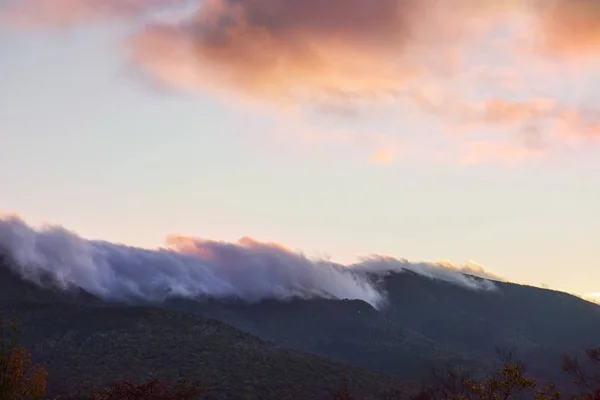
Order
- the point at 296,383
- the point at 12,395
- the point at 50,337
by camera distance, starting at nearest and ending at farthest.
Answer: the point at 12,395 < the point at 296,383 < the point at 50,337

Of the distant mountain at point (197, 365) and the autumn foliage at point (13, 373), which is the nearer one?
the autumn foliage at point (13, 373)

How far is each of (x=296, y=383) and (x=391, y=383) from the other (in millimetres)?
26299

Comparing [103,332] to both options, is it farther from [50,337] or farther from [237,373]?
[237,373]

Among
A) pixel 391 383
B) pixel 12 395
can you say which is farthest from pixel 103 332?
pixel 12 395

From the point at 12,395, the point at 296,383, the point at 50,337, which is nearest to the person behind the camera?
the point at 12,395

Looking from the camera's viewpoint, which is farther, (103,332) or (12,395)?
(103,332)

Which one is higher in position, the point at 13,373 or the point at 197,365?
the point at 13,373

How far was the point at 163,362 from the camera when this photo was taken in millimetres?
165000

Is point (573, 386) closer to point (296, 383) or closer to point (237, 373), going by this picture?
point (296, 383)

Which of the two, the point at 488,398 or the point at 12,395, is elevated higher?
the point at 488,398

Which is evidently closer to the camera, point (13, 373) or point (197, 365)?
point (13, 373)

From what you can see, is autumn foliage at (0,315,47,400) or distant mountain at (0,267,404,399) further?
distant mountain at (0,267,404,399)

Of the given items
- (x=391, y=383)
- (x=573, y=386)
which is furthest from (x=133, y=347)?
(x=573, y=386)

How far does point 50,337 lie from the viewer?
640 ft
